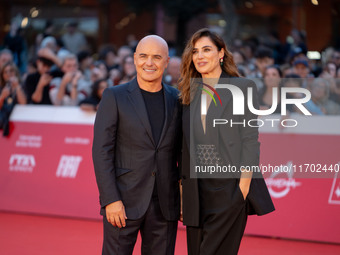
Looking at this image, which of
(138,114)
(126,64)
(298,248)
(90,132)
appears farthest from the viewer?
(126,64)

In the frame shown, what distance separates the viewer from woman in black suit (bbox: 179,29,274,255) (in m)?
3.97

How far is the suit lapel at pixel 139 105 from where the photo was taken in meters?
3.91

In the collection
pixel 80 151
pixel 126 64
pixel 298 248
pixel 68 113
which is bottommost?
pixel 298 248

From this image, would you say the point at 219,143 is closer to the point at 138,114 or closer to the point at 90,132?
the point at 138,114

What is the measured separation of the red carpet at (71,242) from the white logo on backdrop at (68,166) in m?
0.59

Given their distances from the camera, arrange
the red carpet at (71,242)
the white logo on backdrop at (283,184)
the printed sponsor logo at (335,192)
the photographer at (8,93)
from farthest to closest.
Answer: the photographer at (8,93) → the white logo on backdrop at (283,184) → the printed sponsor logo at (335,192) → the red carpet at (71,242)

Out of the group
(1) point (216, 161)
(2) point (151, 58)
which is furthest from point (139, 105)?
(1) point (216, 161)

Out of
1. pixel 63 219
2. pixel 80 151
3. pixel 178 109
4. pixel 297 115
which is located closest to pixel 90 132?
pixel 80 151

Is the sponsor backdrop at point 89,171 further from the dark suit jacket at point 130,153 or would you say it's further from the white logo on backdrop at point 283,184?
the dark suit jacket at point 130,153

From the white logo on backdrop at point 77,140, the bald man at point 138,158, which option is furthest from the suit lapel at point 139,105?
the white logo on backdrop at point 77,140

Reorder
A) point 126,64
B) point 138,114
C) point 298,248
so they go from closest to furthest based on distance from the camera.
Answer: point 138,114 → point 298,248 → point 126,64

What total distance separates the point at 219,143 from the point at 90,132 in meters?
3.42

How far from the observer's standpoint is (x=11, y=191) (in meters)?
7.49

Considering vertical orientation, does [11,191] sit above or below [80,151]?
below
